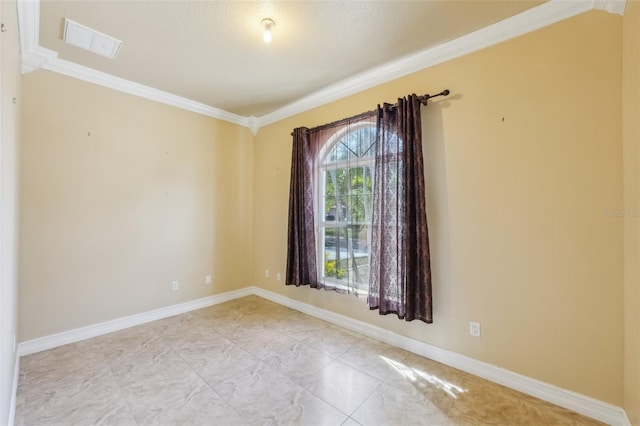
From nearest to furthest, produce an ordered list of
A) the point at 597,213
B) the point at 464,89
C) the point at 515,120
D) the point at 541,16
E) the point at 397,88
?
the point at 597,213, the point at 541,16, the point at 515,120, the point at 464,89, the point at 397,88

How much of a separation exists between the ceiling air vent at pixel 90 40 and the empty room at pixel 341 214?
0.06 feet

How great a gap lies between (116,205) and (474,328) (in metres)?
3.79

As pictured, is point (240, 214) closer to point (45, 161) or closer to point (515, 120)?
point (45, 161)

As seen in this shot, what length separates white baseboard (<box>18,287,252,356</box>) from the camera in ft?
8.61

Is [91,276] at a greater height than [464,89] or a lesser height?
lesser

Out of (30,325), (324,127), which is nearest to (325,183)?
(324,127)

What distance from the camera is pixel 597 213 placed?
1.84 m

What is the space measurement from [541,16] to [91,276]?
461 centimetres

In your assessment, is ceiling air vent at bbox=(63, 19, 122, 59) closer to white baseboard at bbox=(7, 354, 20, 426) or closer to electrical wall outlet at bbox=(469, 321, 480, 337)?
white baseboard at bbox=(7, 354, 20, 426)

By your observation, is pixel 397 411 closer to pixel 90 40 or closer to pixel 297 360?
pixel 297 360

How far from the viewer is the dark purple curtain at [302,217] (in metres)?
3.50

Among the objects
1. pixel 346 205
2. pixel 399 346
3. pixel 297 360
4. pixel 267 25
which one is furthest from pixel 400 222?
pixel 267 25

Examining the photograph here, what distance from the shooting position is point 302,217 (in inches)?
139

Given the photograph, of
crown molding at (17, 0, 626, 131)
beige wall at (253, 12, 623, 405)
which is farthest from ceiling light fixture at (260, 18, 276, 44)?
beige wall at (253, 12, 623, 405)
